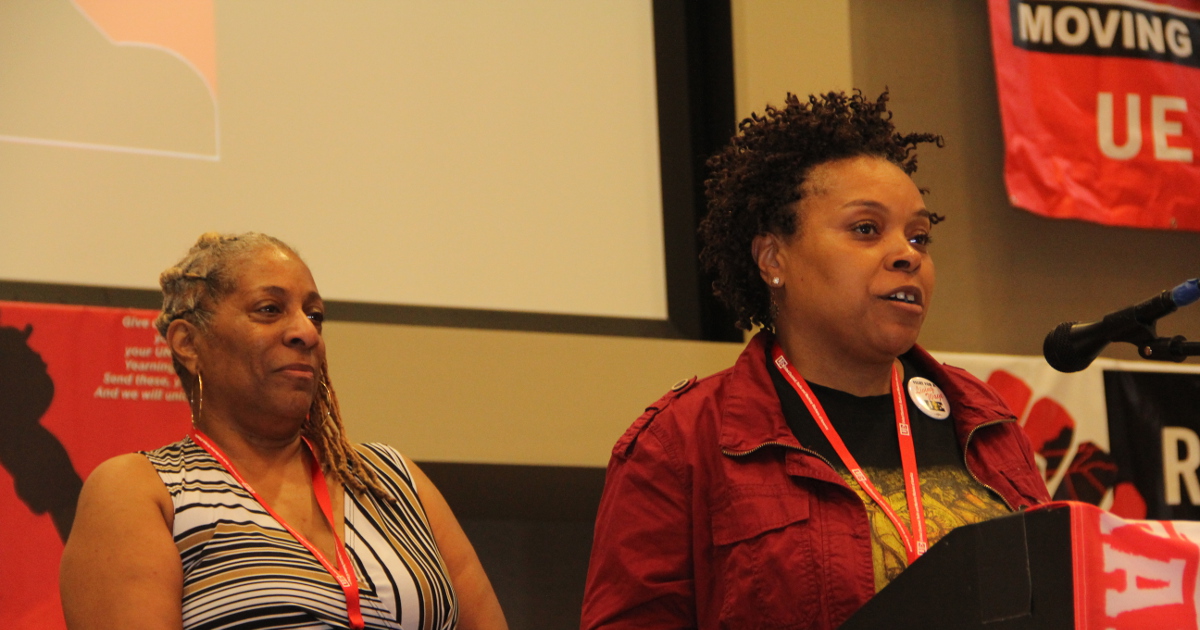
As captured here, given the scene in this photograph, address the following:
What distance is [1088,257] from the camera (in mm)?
4316

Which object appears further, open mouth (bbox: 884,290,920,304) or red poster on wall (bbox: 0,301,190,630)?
red poster on wall (bbox: 0,301,190,630)

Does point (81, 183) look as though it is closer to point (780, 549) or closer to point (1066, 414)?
point (780, 549)

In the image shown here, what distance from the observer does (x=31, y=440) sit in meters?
2.73

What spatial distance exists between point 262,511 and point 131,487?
0.20m

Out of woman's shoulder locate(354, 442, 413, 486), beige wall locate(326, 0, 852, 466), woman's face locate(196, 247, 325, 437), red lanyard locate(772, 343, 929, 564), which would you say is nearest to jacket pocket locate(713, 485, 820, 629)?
red lanyard locate(772, 343, 929, 564)

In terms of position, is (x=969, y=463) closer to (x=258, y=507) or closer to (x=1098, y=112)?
(x=258, y=507)

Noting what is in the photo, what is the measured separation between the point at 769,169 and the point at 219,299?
0.95 metres

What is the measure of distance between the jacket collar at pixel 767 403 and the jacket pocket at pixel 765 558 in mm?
83

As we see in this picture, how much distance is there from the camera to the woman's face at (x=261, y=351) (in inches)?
80.9

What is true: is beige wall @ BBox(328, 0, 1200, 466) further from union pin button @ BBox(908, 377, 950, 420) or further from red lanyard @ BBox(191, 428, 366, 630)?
union pin button @ BBox(908, 377, 950, 420)

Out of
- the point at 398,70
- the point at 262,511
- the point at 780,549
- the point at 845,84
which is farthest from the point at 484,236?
the point at 780,549

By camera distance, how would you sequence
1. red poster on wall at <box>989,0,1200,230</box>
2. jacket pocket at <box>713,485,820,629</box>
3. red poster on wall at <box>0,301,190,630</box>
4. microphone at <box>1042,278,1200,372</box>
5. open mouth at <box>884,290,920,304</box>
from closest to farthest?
microphone at <box>1042,278,1200,372</box>
jacket pocket at <box>713,485,820,629</box>
open mouth at <box>884,290,920,304</box>
red poster on wall at <box>0,301,190,630</box>
red poster on wall at <box>989,0,1200,230</box>

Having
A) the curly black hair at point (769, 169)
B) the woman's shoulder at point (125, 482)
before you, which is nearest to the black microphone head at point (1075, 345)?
the curly black hair at point (769, 169)

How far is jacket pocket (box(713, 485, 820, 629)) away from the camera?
1.72m
